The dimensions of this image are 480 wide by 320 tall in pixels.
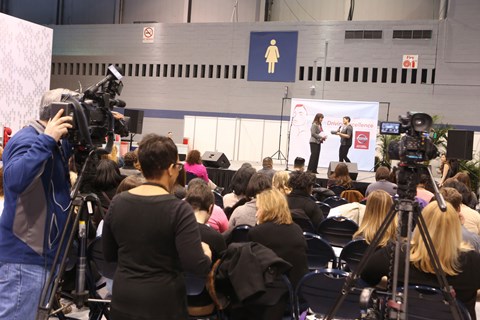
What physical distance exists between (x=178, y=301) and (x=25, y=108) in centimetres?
1411

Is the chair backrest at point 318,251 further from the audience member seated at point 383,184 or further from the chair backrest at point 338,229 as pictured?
the audience member seated at point 383,184

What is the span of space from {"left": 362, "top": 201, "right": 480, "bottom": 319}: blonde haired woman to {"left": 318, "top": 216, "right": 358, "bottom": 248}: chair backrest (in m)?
1.70

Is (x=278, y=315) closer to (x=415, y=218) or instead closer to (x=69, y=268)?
(x=415, y=218)

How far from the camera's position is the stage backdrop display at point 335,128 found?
13.9 metres

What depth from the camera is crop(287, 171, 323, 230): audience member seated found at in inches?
205

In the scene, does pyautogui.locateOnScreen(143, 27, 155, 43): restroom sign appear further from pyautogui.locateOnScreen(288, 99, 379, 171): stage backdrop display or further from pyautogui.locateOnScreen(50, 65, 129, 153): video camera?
pyautogui.locateOnScreen(50, 65, 129, 153): video camera

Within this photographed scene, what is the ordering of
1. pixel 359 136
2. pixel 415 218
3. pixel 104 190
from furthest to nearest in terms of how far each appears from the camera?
pixel 359 136 → pixel 104 190 → pixel 415 218

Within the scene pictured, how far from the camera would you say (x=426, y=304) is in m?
2.88

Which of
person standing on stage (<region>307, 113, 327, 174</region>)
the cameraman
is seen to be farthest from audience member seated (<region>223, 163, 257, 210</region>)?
person standing on stage (<region>307, 113, 327, 174</region>)

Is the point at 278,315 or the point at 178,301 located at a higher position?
the point at 178,301

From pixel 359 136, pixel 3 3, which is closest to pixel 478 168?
pixel 359 136

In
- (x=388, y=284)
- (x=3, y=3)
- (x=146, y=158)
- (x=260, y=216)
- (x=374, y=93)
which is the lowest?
(x=388, y=284)

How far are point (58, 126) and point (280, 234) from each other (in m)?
1.67

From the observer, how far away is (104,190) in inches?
195
